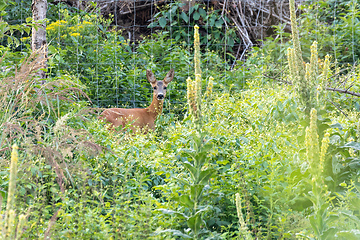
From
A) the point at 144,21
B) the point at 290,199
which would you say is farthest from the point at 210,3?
the point at 290,199

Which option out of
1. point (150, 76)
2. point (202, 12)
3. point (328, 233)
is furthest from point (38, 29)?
point (328, 233)

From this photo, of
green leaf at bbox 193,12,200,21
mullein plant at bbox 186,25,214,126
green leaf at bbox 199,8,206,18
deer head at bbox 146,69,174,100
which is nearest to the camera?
mullein plant at bbox 186,25,214,126

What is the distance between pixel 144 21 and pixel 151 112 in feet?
11.7

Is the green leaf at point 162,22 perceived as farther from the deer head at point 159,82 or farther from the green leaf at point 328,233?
the green leaf at point 328,233

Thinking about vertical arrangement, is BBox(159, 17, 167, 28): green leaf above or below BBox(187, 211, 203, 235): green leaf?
above

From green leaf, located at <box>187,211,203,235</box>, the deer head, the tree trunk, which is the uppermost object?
the tree trunk

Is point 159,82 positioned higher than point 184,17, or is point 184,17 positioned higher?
point 184,17

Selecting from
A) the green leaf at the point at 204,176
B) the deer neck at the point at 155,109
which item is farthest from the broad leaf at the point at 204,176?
the deer neck at the point at 155,109

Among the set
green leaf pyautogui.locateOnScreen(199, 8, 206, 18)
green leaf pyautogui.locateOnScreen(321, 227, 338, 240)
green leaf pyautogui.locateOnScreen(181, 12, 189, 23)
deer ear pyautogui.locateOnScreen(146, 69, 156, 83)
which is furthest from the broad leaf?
green leaf pyautogui.locateOnScreen(199, 8, 206, 18)

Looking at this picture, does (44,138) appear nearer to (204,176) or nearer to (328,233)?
(204,176)

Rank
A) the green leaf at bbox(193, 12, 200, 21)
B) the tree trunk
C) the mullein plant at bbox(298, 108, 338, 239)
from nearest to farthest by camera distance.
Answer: the mullein plant at bbox(298, 108, 338, 239) < the tree trunk < the green leaf at bbox(193, 12, 200, 21)

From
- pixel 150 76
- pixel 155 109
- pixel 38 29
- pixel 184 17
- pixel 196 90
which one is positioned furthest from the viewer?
pixel 184 17

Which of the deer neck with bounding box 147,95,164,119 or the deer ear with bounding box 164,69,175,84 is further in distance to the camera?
the deer ear with bounding box 164,69,175,84

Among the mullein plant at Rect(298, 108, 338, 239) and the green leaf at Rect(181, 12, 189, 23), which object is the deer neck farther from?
the mullein plant at Rect(298, 108, 338, 239)
